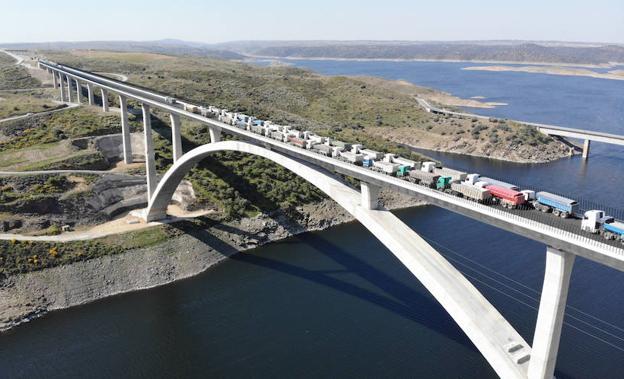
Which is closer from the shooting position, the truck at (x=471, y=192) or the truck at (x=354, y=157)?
the truck at (x=471, y=192)

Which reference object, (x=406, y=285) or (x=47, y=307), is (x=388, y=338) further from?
(x=47, y=307)

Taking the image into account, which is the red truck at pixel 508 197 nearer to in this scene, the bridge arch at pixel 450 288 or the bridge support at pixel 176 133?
the bridge arch at pixel 450 288

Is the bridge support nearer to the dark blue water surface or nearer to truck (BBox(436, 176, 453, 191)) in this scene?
the dark blue water surface

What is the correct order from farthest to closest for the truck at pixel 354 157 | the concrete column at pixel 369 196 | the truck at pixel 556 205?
the truck at pixel 354 157 < the concrete column at pixel 369 196 < the truck at pixel 556 205

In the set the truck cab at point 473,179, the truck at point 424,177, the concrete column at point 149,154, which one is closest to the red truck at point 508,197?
the truck cab at point 473,179

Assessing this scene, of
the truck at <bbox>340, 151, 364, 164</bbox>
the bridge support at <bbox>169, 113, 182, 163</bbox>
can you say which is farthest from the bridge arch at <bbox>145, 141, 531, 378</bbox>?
the bridge support at <bbox>169, 113, 182, 163</bbox>

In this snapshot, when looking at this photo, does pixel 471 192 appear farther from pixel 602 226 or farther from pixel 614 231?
pixel 614 231

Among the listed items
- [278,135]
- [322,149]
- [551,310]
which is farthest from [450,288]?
[278,135]

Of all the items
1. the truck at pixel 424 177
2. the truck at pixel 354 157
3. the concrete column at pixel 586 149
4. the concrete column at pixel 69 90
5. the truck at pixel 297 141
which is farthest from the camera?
the concrete column at pixel 586 149
